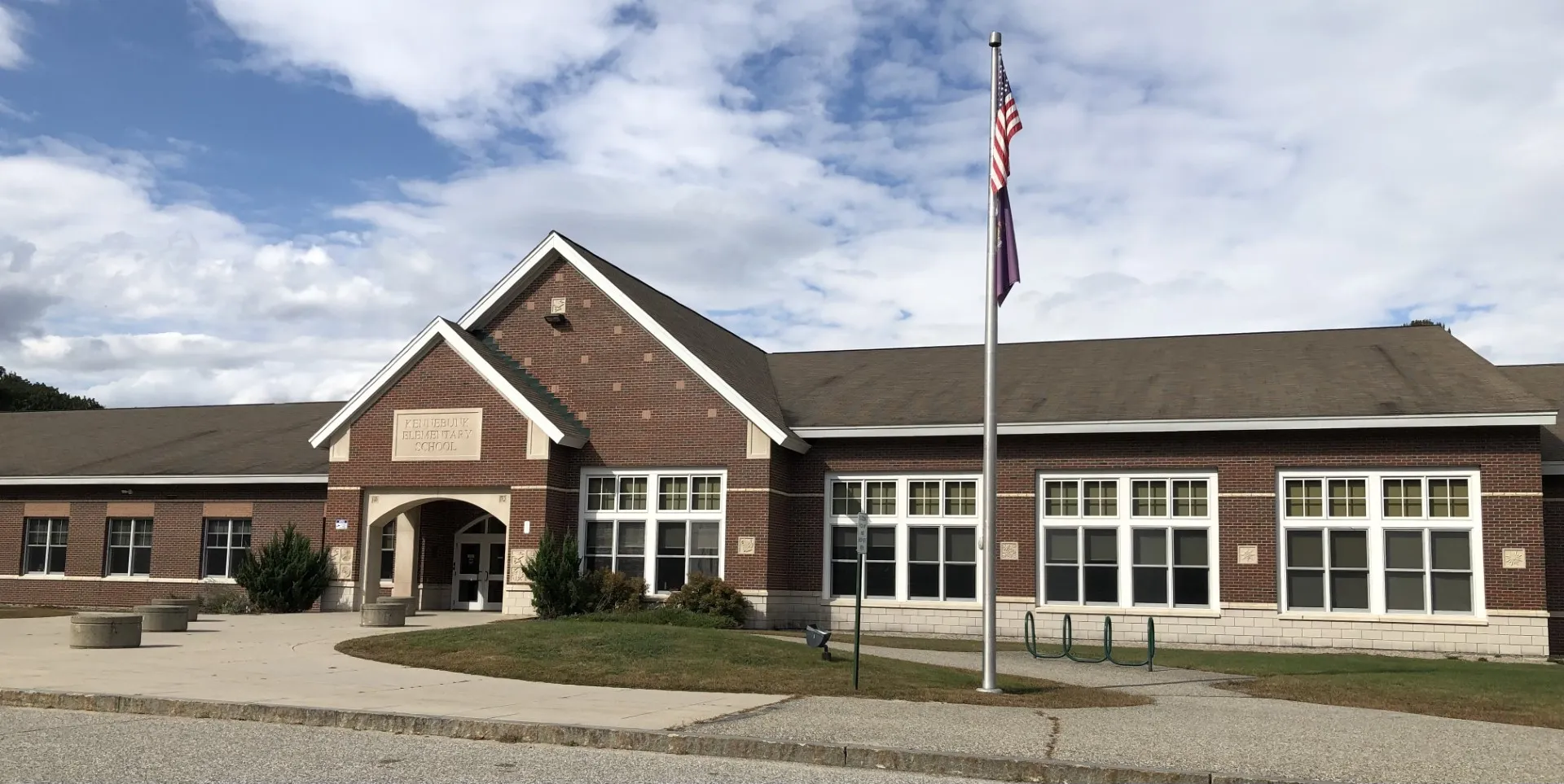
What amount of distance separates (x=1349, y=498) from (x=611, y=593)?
14336mm

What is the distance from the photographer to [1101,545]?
86.6ft

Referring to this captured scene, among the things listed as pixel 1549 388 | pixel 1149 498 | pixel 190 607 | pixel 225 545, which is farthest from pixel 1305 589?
pixel 225 545

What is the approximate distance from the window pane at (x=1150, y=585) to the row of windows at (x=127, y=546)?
19789 mm

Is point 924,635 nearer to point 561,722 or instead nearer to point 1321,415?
point 1321,415

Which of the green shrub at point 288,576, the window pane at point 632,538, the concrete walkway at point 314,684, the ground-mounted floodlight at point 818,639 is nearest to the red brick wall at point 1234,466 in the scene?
the window pane at point 632,538

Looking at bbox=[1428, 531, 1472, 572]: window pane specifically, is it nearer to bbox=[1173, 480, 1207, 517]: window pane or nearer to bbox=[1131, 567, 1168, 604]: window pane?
bbox=[1173, 480, 1207, 517]: window pane

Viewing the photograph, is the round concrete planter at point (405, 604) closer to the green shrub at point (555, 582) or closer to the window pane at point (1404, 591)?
the green shrub at point (555, 582)

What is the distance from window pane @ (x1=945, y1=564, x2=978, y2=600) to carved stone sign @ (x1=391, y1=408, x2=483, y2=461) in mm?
10117

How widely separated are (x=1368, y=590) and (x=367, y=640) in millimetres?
17905

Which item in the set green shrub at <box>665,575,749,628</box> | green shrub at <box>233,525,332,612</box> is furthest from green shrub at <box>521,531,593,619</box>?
green shrub at <box>233,525,332,612</box>

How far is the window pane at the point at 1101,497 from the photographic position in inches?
1037

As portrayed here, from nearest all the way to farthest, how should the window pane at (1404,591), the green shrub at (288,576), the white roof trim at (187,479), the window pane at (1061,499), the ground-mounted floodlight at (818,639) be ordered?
the ground-mounted floodlight at (818,639) → the window pane at (1404,591) → the window pane at (1061,499) → the green shrub at (288,576) → the white roof trim at (187,479)

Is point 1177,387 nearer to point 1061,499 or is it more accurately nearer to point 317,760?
point 1061,499

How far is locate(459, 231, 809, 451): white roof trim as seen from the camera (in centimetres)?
2706
